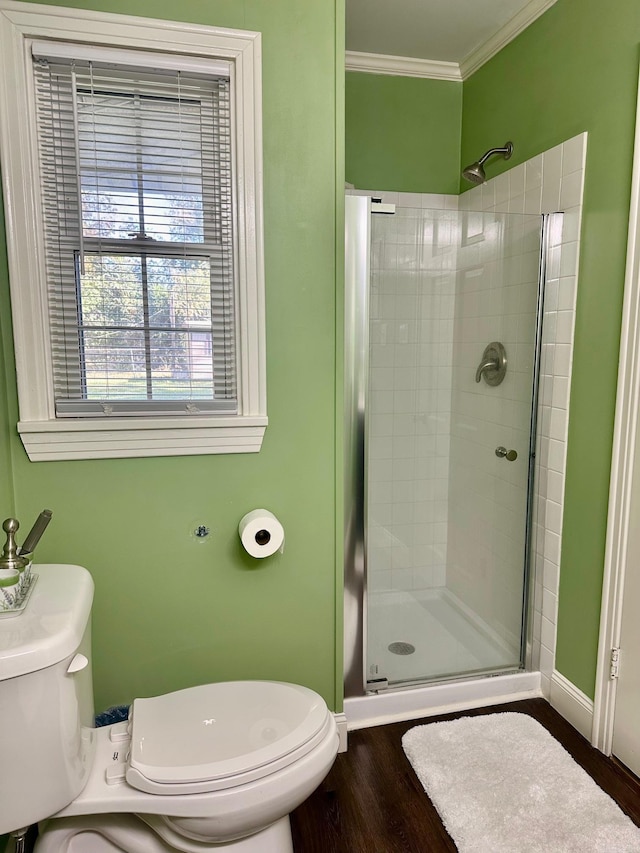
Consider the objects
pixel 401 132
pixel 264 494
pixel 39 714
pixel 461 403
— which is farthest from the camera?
pixel 401 132

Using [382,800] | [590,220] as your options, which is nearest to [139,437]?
[382,800]

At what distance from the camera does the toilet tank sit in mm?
1033

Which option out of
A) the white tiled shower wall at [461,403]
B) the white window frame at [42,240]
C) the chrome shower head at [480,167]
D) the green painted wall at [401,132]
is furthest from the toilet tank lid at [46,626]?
the green painted wall at [401,132]

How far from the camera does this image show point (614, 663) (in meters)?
1.77

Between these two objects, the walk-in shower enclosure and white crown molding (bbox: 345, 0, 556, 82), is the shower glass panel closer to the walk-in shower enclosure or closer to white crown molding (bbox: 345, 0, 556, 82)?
Result: the walk-in shower enclosure

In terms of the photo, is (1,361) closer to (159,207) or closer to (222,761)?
(159,207)

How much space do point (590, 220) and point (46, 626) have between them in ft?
6.41

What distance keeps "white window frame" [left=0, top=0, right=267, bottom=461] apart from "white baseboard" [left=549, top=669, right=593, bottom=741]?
1.45 m

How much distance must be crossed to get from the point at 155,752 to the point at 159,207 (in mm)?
1392

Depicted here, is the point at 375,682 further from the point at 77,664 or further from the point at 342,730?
the point at 77,664

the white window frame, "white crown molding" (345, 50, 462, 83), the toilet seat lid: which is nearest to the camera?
the toilet seat lid

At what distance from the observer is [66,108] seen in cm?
145

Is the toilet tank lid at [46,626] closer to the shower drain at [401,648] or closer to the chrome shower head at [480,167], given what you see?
the shower drain at [401,648]

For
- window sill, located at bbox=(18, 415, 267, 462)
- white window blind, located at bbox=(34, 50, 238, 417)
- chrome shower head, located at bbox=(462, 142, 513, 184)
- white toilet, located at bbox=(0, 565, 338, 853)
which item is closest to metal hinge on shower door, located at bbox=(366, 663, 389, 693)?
white toilet, located at bbox=(0, 565, 338, 853)
